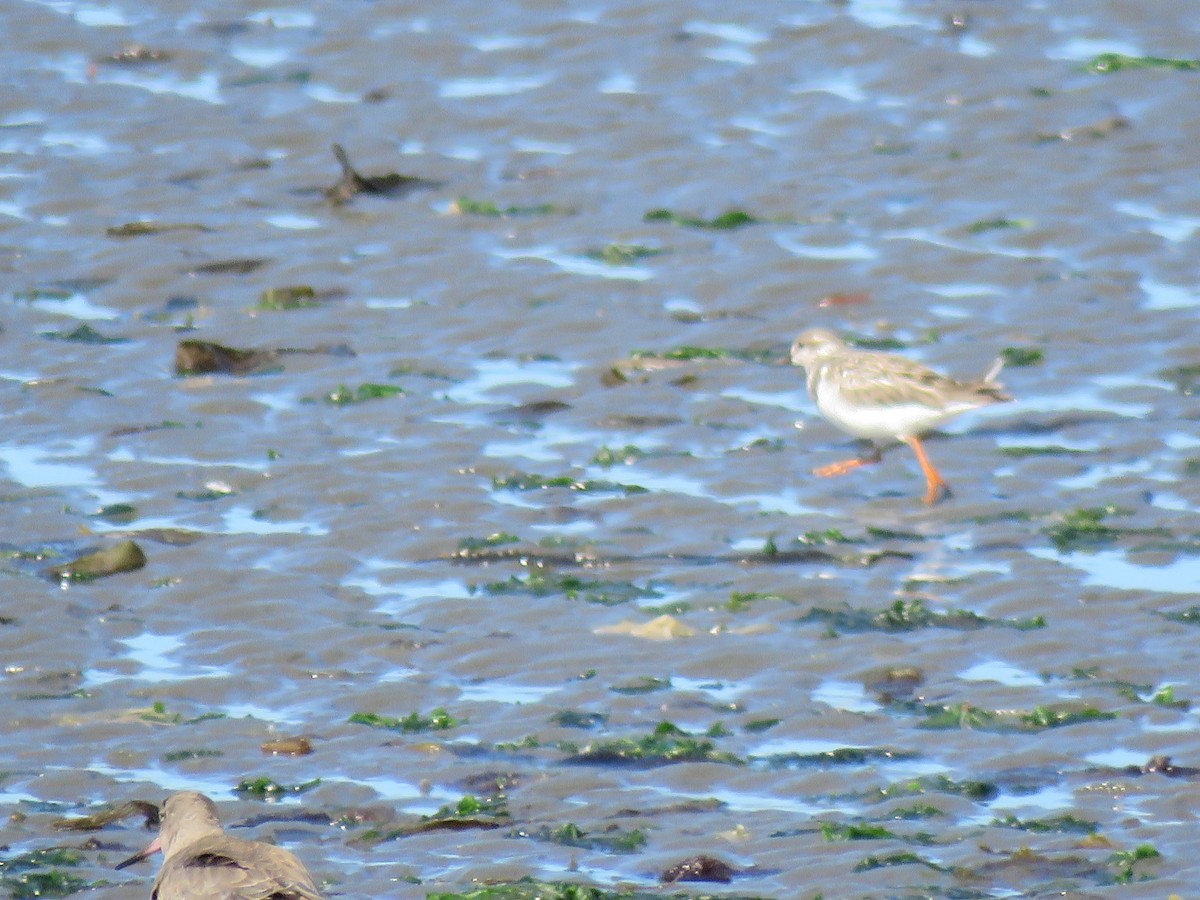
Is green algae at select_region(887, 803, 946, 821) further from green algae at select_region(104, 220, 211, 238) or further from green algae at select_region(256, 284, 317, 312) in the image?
green algae at select_region(104, 220, 211, 238)

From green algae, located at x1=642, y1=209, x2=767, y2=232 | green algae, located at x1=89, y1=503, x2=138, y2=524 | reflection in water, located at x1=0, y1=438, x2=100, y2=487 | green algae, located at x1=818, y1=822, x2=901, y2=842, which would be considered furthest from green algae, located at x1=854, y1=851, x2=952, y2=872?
green algae, located at x1=642, y1=209, x2=767, y2=232

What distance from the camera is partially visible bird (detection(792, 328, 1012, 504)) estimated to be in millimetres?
9227

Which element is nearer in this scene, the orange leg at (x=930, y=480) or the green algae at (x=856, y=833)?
the green algae at (x=856, y=833)

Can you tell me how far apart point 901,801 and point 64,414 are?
4970mm

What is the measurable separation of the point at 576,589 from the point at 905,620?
4.07 ft

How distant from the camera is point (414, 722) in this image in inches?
274

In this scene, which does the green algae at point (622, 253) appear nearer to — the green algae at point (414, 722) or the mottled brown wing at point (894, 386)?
the mottled brown wing at point (894, 386)

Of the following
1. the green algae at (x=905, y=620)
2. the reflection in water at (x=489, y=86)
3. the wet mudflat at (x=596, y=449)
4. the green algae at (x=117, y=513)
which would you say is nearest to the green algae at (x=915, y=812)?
the wet mudflat at (x=596, y=449)

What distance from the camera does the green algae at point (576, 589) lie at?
8.02m

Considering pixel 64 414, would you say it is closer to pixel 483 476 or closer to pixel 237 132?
pixel 483 476

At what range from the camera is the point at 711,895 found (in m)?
5.70

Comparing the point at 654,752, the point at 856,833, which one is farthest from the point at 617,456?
the point at 856,833

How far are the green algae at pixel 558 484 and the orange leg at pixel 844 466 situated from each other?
85 cm

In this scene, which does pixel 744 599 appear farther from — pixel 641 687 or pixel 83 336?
pixel 83 336
